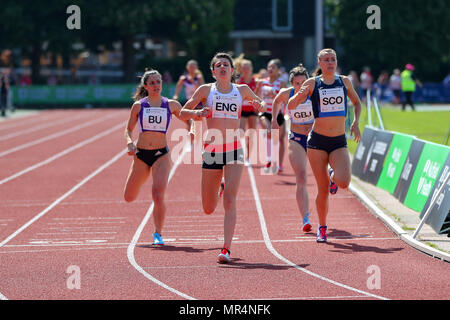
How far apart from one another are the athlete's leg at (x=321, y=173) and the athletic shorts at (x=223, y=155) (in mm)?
1169

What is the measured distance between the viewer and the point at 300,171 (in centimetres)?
1112

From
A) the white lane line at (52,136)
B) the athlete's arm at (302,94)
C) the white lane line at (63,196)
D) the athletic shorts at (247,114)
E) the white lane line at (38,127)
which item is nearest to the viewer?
the athlete's arm at (302,94)

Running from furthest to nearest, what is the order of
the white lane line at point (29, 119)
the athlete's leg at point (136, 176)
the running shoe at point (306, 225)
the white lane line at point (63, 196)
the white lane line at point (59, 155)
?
the white lane line at point (29, 119)
the white lane line at point (59, 155)
the white lane line at point (63, 196)
the running shoe at point (306, 225)
the athlete's leg at point (136, 176)

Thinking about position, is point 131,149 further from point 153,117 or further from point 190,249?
point 190,249

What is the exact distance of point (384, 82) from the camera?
47625 millimetres

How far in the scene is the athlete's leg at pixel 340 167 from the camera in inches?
392

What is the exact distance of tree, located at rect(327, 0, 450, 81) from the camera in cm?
5534

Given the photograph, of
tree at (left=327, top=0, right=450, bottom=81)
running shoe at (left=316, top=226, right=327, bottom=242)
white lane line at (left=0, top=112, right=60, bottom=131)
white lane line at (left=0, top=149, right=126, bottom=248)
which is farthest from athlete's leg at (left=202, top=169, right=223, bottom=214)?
tree at (left=327, top=0, right=450, bottom=81)

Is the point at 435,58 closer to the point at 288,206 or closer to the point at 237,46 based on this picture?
the point at 237,46

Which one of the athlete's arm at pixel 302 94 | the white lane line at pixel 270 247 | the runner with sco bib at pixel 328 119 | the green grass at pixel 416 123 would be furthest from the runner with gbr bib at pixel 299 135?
the green grass at pixel 416 123

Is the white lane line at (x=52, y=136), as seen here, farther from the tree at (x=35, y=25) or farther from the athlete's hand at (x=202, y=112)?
the tree at (x=35, y=25)

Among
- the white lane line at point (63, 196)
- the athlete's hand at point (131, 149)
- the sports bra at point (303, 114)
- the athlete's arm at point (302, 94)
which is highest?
the athlete's arm at point (302, 94)

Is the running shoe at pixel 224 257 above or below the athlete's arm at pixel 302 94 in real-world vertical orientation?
below

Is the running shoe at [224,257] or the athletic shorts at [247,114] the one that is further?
the athletic shorts at [247,114]
